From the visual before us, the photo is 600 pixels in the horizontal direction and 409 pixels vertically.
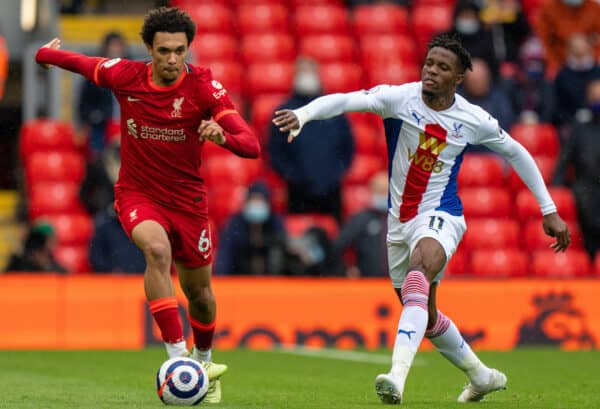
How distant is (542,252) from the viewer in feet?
56.6

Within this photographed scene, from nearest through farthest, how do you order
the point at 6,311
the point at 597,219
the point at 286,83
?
the point at 6,311 → the point at 597,219 → the point at 286,83

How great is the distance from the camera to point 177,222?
934 centimetres

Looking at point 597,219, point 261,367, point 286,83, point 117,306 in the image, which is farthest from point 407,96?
point 286,83

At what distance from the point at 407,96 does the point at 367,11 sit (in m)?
11.4

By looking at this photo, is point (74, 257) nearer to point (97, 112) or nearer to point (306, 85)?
point (97, 112)

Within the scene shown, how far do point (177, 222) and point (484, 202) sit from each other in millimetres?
8804

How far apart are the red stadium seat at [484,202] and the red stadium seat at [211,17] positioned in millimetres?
4471

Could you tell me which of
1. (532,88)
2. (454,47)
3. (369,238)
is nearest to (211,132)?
(454,47)

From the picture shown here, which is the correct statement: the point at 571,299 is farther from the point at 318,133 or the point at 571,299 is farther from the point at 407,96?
the point at 407,96

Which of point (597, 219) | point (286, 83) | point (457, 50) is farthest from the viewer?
point (286, 83)

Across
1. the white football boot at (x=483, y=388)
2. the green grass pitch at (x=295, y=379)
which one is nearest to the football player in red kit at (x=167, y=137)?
the green grass pitch at (x=295, y=379)

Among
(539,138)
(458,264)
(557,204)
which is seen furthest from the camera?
(539,138)

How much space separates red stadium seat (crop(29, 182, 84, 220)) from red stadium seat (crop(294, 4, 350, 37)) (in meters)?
4.58

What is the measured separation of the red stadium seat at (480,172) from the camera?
17.7 meters
